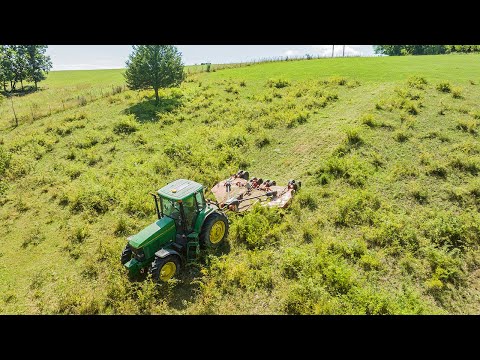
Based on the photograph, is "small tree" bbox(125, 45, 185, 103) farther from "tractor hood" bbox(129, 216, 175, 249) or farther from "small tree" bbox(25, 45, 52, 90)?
"small tree" bbox(25, 45, 52, 90)

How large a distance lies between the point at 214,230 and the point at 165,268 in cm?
246

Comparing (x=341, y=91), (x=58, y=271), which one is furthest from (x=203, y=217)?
(x=341, y=91)

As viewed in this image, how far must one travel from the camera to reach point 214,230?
12.0 meters

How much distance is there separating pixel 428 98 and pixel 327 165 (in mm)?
12267

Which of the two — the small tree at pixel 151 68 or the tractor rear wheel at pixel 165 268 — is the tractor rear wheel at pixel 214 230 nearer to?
the tractor rear wheel at pixel 165 268

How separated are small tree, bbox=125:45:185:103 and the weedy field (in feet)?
11.4

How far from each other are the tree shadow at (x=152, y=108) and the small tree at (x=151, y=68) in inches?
41.7

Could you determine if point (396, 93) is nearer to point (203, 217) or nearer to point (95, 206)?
point (203, 217)

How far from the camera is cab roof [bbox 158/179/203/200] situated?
1096cm

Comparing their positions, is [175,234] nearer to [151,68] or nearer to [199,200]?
[199,200]

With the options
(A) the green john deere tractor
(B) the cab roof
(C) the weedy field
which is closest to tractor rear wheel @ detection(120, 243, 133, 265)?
(A) the green john deere tractor

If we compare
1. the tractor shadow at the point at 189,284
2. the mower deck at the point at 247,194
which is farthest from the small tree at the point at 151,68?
the tractor shadow at the point at 189,284
